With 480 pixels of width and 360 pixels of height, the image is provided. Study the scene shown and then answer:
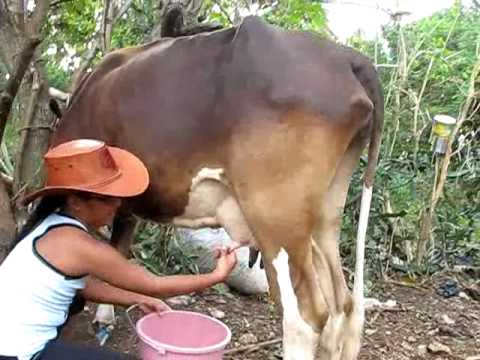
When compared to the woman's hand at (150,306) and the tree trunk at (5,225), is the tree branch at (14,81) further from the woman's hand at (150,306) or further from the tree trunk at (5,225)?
the woman's hand at (150,306)

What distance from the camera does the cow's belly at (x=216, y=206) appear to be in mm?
3814

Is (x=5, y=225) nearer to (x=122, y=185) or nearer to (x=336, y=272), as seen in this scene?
(x=122, y=185)

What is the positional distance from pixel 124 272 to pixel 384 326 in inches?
108

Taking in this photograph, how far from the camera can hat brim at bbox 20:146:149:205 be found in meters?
2.97

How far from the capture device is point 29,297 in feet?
9.50

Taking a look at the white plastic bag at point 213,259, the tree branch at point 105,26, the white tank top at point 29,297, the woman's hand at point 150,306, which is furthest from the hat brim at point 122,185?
the white plastic bag at point 213,259

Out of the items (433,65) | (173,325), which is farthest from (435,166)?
(173,325)

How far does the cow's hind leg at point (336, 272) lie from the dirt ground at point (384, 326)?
71 centimetres

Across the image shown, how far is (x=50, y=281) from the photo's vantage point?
114 inches

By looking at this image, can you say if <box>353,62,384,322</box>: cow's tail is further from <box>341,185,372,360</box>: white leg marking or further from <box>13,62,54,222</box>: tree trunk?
<box>13,62,54,222</box>: tree trunk

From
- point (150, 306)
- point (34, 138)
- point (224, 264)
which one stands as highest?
point (34, 138)

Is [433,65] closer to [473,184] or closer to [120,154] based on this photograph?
[473,184]

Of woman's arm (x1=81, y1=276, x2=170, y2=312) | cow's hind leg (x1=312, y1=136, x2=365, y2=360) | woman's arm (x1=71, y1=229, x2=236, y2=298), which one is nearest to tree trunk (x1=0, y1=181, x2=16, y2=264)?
woman's arm (x1=81, y1=276, x2=170, y2=312)

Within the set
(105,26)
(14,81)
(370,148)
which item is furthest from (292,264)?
(105,26)
